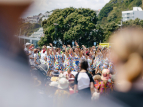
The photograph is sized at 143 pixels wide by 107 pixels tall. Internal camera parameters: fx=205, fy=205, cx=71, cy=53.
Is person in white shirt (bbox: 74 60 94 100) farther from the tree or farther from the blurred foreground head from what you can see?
the tree

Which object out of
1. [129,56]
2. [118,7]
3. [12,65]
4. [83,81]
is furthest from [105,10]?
[129,56]

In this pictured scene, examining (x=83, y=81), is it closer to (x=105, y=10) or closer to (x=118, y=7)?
(x=105, y=10)

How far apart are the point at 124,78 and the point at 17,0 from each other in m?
0.96

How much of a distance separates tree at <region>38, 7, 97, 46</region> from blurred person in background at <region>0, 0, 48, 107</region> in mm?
36493

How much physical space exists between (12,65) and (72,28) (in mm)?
38123

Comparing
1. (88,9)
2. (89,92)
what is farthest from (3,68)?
(88,9)

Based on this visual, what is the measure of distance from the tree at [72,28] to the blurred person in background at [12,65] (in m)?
36.5

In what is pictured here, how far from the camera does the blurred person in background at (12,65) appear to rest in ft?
5.16

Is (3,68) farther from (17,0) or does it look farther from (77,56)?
(77,56)

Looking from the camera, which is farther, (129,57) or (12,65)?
(12,65)

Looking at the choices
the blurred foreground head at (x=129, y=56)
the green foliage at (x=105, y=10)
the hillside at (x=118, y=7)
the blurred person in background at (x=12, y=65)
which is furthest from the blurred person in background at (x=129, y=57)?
the green foliage at (x=105, y=10)

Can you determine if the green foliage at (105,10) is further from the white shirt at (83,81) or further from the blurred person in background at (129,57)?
the blurred person in background at (129,57)

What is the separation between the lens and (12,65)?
177cm

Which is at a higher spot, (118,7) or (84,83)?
(118,7)
